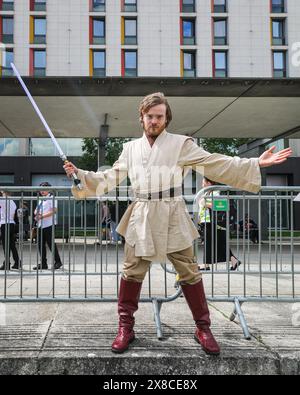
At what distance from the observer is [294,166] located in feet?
119

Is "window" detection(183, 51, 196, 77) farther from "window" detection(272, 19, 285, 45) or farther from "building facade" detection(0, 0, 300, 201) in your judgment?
"window" detection(272, 19, 285, 45)

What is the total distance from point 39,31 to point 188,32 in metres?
11.8

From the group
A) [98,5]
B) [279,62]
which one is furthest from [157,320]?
[279,62]

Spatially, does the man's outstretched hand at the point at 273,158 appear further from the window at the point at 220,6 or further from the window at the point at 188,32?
the window at the point at 220,6

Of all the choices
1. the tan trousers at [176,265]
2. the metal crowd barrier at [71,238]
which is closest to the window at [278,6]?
the metal crowd barrier at [71,238]

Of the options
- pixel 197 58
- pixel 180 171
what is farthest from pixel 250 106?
pixel 197 58

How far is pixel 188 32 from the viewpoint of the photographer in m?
35.0

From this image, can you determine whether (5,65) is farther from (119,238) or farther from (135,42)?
(119,238)

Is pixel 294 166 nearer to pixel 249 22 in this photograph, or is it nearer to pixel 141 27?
pixel 249 22

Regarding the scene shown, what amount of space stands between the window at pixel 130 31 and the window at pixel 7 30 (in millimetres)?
8700

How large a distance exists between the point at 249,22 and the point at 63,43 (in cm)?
1258

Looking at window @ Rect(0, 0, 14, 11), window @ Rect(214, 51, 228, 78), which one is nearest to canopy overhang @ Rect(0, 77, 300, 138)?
window @ Rect(214, 51, 228, 78)

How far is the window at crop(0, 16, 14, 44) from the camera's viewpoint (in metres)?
32.5

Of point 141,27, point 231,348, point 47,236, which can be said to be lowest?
point 231,348
